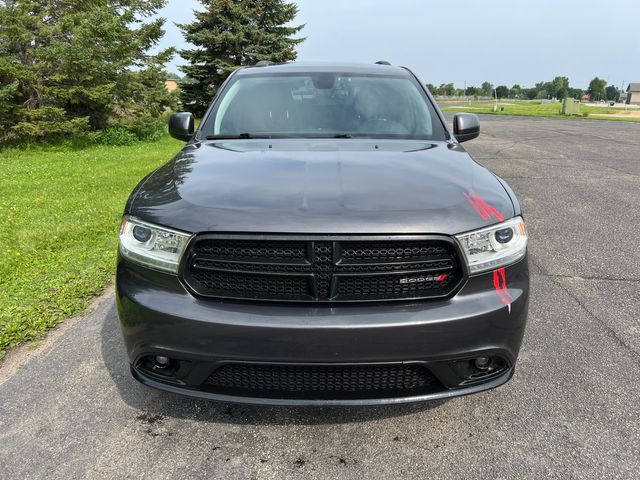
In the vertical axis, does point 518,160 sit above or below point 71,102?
below

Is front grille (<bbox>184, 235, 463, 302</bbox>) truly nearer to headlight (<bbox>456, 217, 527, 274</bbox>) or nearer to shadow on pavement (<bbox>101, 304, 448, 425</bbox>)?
headlight (<bbox>456, 217, 527, 274</bbox>)

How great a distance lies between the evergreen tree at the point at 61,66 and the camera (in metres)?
12.0

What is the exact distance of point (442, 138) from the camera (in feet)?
10.3

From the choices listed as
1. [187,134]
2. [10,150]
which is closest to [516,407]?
[187,134]

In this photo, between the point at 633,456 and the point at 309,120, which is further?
the point at 309,120

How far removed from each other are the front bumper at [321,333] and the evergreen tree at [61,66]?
12.1 m

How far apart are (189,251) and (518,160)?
1099 cm

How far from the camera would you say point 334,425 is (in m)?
2.34

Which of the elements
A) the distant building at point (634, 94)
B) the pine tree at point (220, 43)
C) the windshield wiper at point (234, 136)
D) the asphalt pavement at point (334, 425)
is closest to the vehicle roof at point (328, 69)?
the windshield wiper at point (234, 136)

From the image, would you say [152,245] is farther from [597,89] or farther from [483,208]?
[597,89]

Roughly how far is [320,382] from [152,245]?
0.93 meters

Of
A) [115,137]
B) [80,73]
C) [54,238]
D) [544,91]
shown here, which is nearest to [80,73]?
[80,73]

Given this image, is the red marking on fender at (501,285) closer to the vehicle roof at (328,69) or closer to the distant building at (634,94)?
the vehicle roof at (328,69)

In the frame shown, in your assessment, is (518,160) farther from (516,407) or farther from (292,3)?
(292,3)
